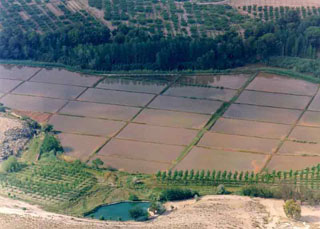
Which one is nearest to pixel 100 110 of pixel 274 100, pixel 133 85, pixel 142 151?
pixel 133 85

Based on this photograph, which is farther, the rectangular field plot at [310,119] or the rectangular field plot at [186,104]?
the rectangular field plot at [186,104]

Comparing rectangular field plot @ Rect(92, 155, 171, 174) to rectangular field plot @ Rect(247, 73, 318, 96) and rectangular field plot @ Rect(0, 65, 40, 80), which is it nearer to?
rectangular field plot @ Rect(247, 73, 318, 96)

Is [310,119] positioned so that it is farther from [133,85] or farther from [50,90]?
[50,90]

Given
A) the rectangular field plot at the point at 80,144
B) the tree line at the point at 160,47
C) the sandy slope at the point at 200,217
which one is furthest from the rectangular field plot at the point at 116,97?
the sandy slope at the point at 200,217

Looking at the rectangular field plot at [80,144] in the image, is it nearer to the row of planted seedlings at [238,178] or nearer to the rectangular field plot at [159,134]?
the rectangular field plot at [159,134]

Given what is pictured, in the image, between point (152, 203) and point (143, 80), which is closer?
point (152, 203)

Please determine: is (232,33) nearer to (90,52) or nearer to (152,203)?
(90,52)

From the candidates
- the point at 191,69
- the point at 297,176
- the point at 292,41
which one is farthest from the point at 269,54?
the point at 297,176
